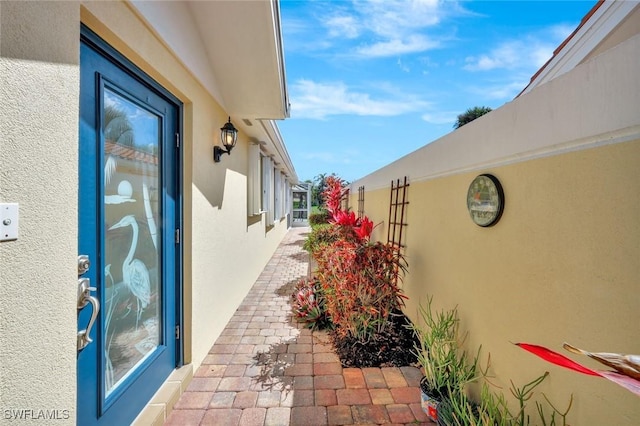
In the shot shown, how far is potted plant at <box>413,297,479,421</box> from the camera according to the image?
2.51 metres

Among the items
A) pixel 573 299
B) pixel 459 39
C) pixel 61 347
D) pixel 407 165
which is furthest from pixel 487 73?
pixel 61 347

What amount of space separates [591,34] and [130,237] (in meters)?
5.19

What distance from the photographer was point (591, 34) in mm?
3309

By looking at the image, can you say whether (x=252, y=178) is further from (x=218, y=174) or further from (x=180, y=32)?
(x=180, y=32)

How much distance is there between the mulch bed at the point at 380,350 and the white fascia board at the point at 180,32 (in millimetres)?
3649

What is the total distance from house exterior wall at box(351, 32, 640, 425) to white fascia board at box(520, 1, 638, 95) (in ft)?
5.93

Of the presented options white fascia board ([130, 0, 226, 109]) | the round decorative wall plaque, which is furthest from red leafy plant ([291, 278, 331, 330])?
white fascia board ([130, 0, 226, 109])

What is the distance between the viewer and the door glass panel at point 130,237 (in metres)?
2.12

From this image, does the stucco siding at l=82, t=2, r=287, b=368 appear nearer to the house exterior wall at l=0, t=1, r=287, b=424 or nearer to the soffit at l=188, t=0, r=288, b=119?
the house exterior wall at l=0, t=1, r=287, b=424

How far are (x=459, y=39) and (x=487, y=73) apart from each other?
7.47ft

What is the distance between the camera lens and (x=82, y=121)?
1.80 meters

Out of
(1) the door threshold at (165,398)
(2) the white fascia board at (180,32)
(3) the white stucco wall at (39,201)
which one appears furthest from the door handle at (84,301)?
(2) the white fascia board at (180,32)

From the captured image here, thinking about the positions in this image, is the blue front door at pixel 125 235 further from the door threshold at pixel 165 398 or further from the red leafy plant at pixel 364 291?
the red leafy plant at pixel 364 291

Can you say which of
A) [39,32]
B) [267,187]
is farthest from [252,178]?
[39,32]
